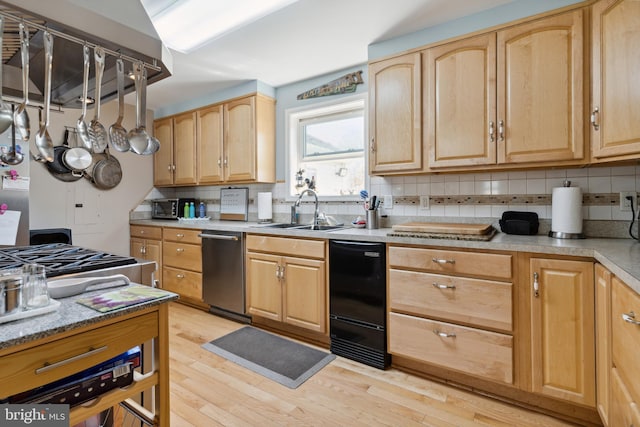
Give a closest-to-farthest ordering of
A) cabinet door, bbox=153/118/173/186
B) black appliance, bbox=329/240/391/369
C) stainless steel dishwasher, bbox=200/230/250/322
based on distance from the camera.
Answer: black appliance, bbox=329/240/391/369, stainless steel dishwasher, bbox=200/230/250/322, cabinet door, bbox=153/118/173/186

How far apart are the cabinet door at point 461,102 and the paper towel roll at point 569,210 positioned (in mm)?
427

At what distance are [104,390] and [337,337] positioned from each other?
1.62 m

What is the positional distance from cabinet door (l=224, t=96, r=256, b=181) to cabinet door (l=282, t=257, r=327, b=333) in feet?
3.92

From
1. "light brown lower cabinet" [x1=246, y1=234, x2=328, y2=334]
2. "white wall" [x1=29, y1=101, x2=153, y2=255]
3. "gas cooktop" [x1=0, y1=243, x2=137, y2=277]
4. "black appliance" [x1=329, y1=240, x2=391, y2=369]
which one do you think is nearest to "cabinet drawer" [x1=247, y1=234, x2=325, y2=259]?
"light brown lower cabinet" [x1=246, y1=234, x2=328, y2=334]

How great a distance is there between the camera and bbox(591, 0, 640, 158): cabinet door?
1.53m

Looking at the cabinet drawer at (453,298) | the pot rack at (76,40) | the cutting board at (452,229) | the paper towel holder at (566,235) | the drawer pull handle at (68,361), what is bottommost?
the cabinet drawer at (453,298)

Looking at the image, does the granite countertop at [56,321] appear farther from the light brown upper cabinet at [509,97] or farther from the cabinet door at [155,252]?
the cabinet door at [155,252]

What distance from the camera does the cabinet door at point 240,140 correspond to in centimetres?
325

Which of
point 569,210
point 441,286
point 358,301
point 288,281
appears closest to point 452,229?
point 441,286

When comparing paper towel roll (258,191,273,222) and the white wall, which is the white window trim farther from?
the white wall

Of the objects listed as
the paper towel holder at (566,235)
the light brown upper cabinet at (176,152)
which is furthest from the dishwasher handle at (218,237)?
the paper towel holder at (566,235)

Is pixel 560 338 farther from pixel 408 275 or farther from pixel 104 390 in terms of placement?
pixel 104 390

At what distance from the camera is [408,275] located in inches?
79.1

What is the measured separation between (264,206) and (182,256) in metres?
0.98
